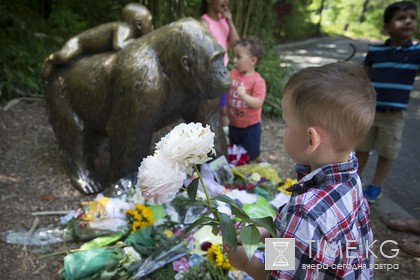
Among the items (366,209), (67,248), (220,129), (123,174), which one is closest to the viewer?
(366,209)

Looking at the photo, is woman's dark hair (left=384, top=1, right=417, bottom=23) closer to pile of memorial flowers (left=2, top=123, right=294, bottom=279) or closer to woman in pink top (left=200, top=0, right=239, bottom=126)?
woman in pink top (left=200, top=0, right=239, bottom=126)

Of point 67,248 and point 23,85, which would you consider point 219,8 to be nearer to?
point 67,248

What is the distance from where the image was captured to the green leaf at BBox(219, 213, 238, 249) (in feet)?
3.45

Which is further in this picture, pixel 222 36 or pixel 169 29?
pixel 222 36

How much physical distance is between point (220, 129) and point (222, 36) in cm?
116

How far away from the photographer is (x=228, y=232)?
106cm

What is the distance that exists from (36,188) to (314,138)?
2.63m

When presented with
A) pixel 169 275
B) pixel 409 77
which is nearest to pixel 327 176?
pixel 169 275

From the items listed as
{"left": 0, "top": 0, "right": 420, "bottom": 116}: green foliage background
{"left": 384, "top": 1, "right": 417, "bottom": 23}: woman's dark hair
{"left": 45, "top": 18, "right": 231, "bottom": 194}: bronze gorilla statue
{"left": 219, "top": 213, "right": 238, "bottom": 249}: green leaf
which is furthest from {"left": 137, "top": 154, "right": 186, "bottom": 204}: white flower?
{"left": 0, "top": 0, "right": 420, "bottom": 116}: green foliage background

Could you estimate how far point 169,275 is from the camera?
6.98ft

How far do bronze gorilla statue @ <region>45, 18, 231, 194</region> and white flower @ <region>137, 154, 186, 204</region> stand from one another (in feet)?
4.77

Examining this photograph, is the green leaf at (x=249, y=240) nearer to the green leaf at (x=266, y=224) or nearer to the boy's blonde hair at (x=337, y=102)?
the green leaf at (x=266, y=224)

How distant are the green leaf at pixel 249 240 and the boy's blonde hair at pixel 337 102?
1.09 ft

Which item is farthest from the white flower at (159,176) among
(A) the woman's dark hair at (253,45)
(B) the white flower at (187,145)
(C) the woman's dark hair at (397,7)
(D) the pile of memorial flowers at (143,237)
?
(C) the woman's dark hair at (397,7)
